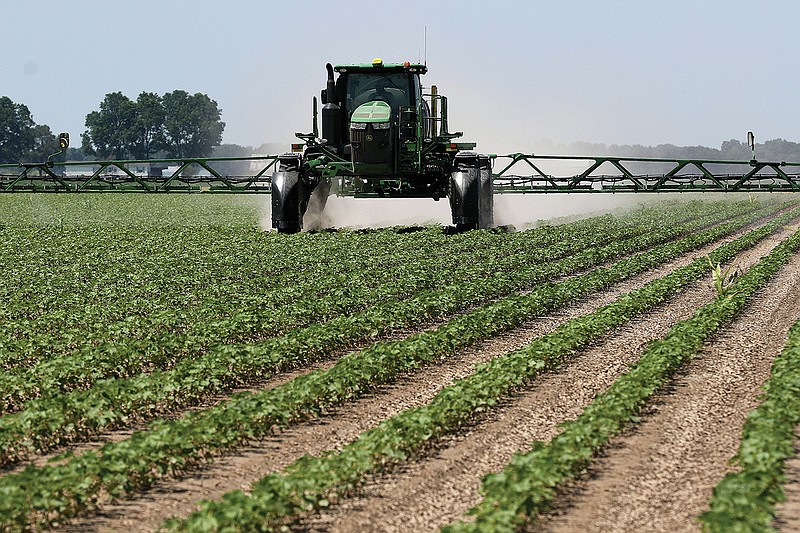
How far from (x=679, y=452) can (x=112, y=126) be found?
137277mm

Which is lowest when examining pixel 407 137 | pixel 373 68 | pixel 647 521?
pixel 647 521

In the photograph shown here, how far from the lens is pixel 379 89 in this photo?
2058 centimetres

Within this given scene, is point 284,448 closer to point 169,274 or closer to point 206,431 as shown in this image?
point 206,431

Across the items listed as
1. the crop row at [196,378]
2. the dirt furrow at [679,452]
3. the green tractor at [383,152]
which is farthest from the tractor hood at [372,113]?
the dirt furrow at [679,452]

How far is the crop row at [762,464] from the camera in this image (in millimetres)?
5188

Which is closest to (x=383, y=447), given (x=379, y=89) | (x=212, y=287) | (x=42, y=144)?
(x=212, y=287)

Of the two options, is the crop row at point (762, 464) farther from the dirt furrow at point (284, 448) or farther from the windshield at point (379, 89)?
the windshield at point (379, 89)

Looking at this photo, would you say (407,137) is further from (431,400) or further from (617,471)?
(617,471)

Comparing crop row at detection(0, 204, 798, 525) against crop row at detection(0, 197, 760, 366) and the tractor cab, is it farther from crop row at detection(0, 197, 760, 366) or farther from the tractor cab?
the tractor cab

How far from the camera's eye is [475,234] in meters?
20.7

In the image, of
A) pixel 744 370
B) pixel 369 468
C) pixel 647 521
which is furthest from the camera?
pixel 744 370

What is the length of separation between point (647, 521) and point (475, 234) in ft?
49.8

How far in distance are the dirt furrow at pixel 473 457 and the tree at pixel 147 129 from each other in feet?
429

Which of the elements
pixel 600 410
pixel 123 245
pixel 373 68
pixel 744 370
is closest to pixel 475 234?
pixel 373 68
